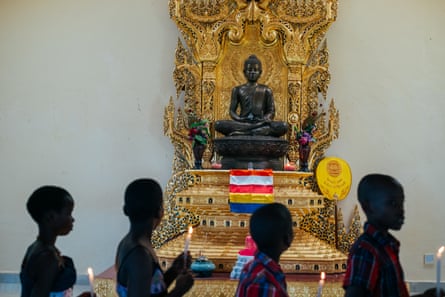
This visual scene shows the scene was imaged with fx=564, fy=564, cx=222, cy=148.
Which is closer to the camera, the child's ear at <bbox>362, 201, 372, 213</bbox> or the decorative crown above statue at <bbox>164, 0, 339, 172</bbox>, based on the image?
the child's ear at <bbox>362, 201, 372, 213</bbox>

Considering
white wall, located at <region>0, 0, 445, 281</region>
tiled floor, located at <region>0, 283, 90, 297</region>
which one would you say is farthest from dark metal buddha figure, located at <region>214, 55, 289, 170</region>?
tiled floor, located at <region>0, 283, 90, 297</region>

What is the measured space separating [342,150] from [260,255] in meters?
4.80

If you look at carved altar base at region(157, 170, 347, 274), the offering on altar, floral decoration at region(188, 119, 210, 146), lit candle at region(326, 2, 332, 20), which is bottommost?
the offering on altar

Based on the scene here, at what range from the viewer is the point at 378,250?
239 centimetres

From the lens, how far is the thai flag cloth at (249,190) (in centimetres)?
539

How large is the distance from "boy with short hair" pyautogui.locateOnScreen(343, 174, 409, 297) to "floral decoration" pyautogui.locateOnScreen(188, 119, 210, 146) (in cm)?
393

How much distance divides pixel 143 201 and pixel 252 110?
3.91 m

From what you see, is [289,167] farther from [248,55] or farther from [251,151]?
[248,55]

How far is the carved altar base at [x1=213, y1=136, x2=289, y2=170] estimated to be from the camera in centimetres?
612

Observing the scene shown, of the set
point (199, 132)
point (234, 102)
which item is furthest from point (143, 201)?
point (234, 102)

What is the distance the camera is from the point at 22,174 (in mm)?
6996

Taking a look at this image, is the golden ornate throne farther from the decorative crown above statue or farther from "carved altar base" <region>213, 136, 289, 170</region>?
"carved altar base" <region>213, 136, 289, 170</region>

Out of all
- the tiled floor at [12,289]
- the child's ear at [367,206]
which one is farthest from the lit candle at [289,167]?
the child's ear at [367,206]

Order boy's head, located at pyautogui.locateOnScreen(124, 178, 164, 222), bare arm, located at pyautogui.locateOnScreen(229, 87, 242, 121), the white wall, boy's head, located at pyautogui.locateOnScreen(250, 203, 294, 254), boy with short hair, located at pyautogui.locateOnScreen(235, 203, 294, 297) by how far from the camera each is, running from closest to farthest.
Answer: boy with short hair, located at pyautogui.locateOnScreen(235, 203, 294, 297) → boy's head, located at pyautogui.locateOnScreen(250, 203, 294, 254) → boy's head, located at pyautogui.locateOnScreen(124, 178, 164, 222) → bare arm, located at pyautogui.locateOnScreen(229, 87, 242, 121) → the white wall
